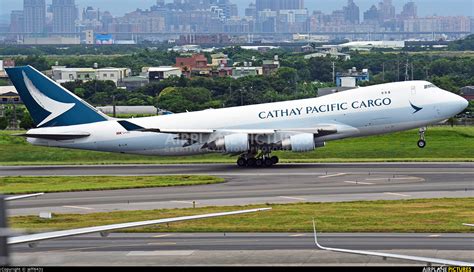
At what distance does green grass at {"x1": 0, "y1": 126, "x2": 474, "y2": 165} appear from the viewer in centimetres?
7681

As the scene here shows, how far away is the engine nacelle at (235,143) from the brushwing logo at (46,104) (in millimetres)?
9461

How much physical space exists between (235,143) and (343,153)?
45.2 ft

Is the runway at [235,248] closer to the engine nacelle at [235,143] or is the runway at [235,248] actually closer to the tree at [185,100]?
the engine nacelle at [235,143]

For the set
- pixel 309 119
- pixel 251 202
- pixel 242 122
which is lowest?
pixel 251 202

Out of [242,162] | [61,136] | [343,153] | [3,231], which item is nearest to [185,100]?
[343,153]

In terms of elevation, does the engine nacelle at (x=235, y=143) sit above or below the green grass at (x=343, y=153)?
Answer: above

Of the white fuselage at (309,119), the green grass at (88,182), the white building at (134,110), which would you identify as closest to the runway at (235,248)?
the green grass at (88,182)

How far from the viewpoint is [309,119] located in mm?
69438

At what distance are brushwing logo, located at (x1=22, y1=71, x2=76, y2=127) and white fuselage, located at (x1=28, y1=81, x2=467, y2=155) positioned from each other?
2.95 ft

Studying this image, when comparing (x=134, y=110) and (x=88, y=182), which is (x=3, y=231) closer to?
(x=88, y=182)

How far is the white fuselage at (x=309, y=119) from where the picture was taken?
69438 millimetres

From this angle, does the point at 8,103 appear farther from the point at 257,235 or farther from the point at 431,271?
the point at 431,271

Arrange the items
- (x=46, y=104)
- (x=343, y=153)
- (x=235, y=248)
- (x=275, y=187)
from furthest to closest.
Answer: (x=343, y=153) → (x=46, y=104) → (x=275, y=187) → (x=235, y=248)

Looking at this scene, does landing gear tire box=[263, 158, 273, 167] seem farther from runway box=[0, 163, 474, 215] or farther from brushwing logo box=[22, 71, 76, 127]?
brushwing logo box=[22, 71, 76, 127]
